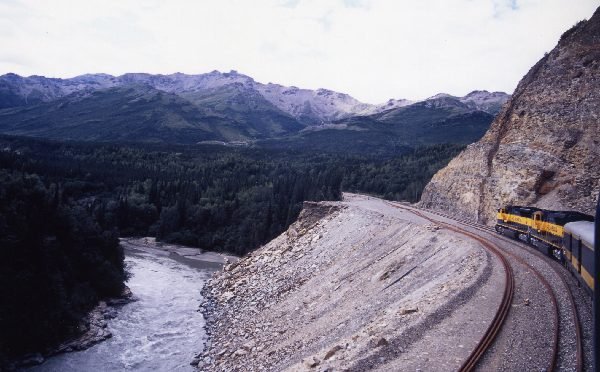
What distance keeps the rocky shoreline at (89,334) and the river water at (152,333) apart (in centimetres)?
62

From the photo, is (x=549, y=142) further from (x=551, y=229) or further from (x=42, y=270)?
(x=42, y=270)

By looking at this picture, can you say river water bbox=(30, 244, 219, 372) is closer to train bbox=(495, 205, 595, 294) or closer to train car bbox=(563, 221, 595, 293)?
train car bbox=(563, 221, 595, 293)

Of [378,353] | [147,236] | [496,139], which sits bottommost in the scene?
[147,236]

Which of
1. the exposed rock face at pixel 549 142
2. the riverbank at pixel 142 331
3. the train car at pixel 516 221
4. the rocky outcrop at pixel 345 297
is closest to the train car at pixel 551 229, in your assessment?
the train car at pixel 516 221

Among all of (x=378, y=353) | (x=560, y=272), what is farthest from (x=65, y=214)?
(x=560, y=272)

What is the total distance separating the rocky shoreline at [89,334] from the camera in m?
32.5

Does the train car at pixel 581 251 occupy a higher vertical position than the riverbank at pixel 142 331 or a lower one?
higher

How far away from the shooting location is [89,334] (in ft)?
123

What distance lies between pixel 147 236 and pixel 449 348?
94315 millimetres

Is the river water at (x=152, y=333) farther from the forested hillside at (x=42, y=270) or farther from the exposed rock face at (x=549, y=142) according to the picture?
the exposed rock face at (x=549, y=142)

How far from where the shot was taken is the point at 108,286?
47.9 metres

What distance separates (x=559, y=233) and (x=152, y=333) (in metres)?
30.7

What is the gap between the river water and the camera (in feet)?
104

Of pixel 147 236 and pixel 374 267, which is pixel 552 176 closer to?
pixel 374 267
